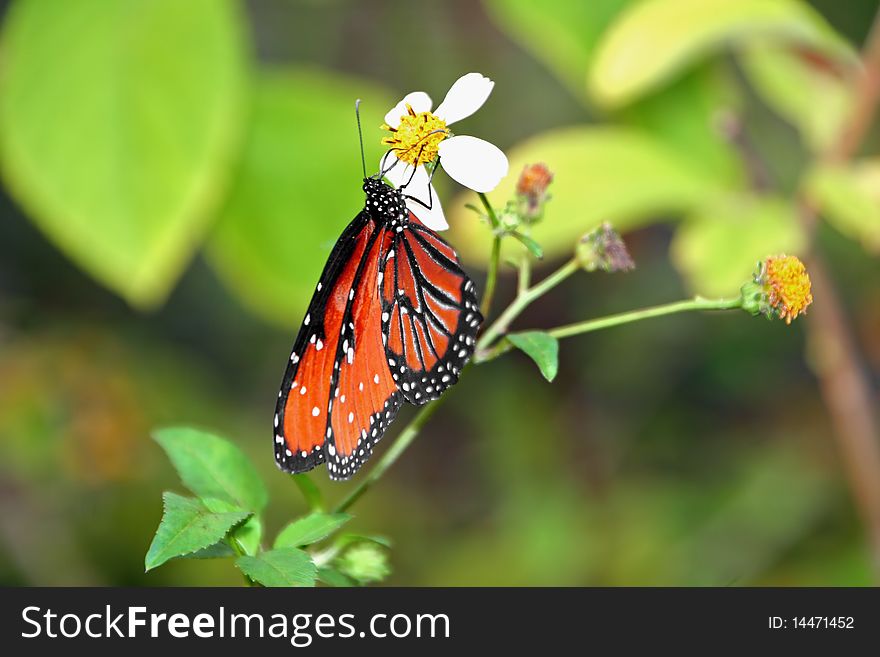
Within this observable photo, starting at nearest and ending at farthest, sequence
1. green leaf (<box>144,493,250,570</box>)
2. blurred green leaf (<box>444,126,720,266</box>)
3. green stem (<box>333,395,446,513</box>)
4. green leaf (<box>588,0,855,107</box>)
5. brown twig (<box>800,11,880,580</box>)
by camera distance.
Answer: green leaf (<box>144,493,250,570</box>)
green stem (<box>333,395,446,513</box>)
green leaf (<box>588,0,855,107</box>)
blurred green leaf (<box>444,126,720,266</box>)
brown twig (<box>800,11,880,580</box>)

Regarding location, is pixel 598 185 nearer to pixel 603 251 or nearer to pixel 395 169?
pixel 603 251

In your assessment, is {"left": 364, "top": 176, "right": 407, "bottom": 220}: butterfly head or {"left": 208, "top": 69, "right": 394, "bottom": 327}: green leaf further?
{"left": 208, "top": 69, "right": 394, "bottom": 327}: green leaf

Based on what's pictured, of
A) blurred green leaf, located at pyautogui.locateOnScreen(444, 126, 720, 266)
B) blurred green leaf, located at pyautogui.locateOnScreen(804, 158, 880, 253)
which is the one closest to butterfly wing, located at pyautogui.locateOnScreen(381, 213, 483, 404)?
blurred green leaf, located at pyautogui.locateOnScreen(444, 126, 720, 266)

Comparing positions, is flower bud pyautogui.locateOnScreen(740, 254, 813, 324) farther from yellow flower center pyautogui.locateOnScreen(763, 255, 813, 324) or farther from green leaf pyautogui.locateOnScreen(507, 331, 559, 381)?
green leaf pyautogui.locateOnScreen(507, 331, 559, 381)

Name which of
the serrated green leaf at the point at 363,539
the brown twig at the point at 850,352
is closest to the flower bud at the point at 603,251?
the serrated green leaf at the point at 363,539

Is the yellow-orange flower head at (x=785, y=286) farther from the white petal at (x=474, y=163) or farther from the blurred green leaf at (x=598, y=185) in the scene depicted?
the blurred green leaf at (x=598, y=185)
